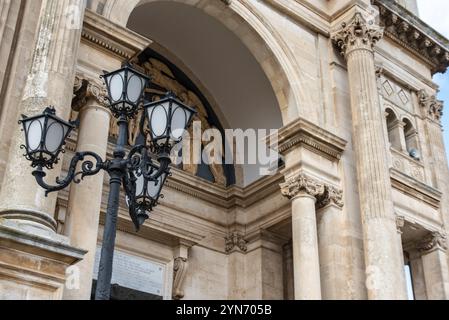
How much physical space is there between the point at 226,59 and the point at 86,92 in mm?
6218

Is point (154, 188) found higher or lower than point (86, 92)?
lower

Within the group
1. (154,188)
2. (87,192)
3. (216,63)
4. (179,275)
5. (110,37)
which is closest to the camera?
(154,188)

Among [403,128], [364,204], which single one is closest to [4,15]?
[364,204]

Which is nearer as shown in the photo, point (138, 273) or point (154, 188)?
point (154, 188)

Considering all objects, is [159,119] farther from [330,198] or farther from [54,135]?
[330,198]

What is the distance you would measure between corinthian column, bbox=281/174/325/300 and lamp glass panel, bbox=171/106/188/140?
641 centimetres

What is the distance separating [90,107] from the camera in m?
10.9

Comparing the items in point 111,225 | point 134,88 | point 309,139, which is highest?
point 309,139

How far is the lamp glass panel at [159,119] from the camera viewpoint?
7.11m

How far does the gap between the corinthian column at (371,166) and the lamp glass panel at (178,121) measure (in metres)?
6.73

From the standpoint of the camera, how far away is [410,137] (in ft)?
58.2

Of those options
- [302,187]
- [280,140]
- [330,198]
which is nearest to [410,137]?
[330,198]

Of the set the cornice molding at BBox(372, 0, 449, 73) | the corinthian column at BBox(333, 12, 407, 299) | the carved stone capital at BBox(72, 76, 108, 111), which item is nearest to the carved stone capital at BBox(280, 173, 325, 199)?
the corinthian column at BBox(333, 12, 407, 299)

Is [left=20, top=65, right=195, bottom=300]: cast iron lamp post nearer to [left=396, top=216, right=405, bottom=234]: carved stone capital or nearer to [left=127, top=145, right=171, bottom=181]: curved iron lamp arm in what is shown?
[left=127, top=145, right=171, bottom=181]: curved iron lamp arm
